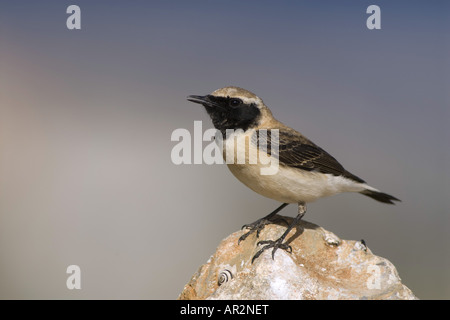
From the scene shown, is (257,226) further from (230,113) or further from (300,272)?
(230,113)

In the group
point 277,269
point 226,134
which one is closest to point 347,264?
point 277,269

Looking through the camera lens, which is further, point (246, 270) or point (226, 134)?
point (226, 134)

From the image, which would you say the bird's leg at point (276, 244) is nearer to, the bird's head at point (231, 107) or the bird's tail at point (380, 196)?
the bird's head at point (231, 107)

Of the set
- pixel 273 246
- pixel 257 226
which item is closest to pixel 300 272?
pixel 273 246

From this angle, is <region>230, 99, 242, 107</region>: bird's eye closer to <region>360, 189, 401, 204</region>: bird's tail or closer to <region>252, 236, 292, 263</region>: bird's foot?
<region>252, 236, 292, 263</region>: bird's foot

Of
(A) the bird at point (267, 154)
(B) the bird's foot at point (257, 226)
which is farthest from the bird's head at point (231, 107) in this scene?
(B) the bird's foot at point (257, 226)

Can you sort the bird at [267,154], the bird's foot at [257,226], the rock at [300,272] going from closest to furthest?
the rock at [300,272] < the bird at [267,154] < the bird's foot at [257,226]

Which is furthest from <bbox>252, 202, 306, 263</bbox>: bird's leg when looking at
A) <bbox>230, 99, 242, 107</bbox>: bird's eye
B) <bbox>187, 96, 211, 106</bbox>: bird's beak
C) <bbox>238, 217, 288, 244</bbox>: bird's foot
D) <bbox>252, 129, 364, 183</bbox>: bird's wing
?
<bbox>187, 96, 211, 106</bbox>: bird's beak
